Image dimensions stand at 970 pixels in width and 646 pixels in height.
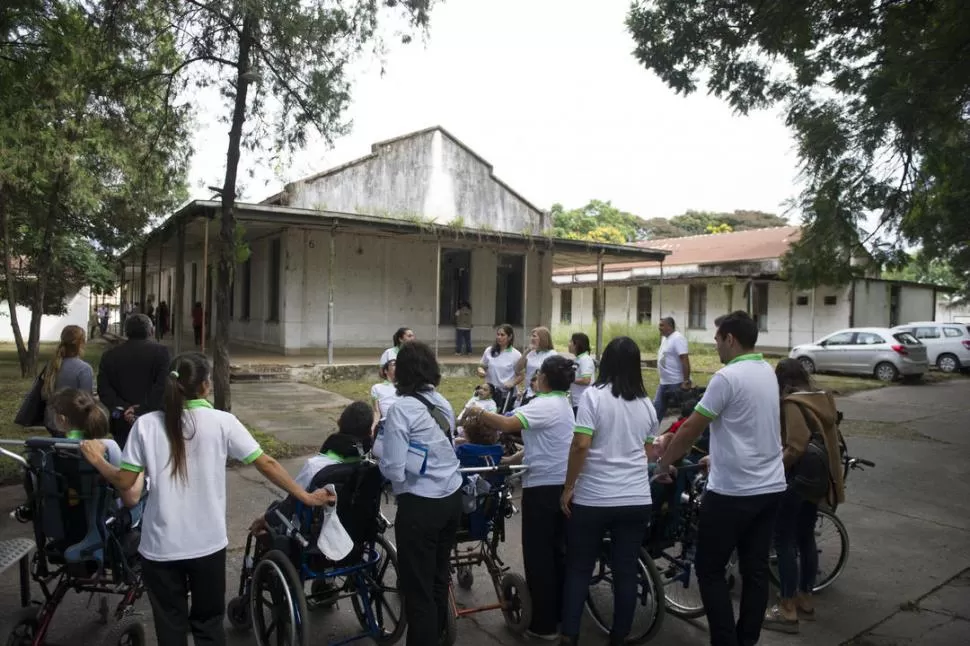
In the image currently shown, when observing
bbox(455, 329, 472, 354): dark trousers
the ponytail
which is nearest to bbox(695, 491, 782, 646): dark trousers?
the ponytail

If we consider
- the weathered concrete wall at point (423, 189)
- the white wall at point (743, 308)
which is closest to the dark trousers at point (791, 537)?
the weathered concrete wall at point (423, 189)

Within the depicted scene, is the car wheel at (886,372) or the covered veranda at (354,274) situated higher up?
the covered veranda at (354,274)

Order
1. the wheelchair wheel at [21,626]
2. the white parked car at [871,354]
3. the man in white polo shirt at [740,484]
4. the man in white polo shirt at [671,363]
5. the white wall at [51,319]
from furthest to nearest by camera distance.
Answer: the white wall at [51,319]
the white parked car at [871,354]
the man in white polo shirt at [671,363]
the man in white polo shirt at [740,484]
the wheelchair wheel at [21,626]

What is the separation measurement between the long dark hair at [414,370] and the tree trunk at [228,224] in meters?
4.97

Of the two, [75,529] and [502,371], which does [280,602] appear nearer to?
[75,529]

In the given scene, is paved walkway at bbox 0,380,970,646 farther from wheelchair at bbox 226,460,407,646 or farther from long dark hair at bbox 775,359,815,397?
long dark hair at bbox 775,359,815,397

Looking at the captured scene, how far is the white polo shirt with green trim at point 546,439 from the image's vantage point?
360 cm

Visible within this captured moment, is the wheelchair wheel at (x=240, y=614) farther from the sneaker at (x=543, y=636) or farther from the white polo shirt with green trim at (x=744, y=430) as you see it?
the white polo shirt with green trim at (x=744, y=430)

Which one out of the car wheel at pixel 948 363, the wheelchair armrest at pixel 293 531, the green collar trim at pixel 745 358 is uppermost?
the green collar trim at pixel 745 358

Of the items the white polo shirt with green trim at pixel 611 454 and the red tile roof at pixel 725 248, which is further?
the red tile roof at pixel 725 248

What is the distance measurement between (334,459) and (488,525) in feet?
3.22

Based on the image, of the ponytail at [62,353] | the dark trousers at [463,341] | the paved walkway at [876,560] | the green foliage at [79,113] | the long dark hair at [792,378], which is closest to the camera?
the paved walkway at [876,560]

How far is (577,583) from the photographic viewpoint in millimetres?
3391

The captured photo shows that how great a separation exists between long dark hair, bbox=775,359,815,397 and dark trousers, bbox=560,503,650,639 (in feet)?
4.54
